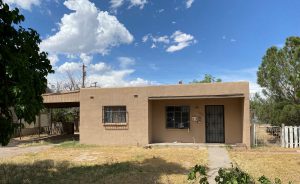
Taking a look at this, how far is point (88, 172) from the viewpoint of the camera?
11.3 meters

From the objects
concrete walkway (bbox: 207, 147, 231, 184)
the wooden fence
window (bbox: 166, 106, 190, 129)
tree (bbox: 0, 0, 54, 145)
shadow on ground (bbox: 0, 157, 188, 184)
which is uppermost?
tree (bbox: 0, 0, 54, 145)

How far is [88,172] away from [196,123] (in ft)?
28.6

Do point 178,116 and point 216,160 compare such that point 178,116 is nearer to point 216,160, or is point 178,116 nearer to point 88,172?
point 216,160

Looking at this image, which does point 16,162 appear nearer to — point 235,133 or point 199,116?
point 199,116

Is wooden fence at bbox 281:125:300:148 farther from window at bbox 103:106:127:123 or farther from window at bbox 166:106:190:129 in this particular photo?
window at bbox 103:106:127:123

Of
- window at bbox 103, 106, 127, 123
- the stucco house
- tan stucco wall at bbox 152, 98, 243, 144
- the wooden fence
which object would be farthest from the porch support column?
window at bbox 103, 106, 127, 123

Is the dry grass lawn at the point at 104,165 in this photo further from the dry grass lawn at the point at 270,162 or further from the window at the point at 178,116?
the window at the point at 178,116

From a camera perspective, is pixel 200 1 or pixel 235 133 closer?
pixel 235 133

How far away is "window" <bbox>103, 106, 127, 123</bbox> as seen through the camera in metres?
19.2

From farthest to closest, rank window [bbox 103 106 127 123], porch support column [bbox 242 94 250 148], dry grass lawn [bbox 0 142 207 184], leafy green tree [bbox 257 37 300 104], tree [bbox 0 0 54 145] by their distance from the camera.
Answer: window [bbox 103 106 127 123] < leafy green tree [bbox 257 37 300 104] < porch support column [bbox 242 94 250 148] < dry grass lawn [bbox 0 142 207 184] < tree [bbox 0 0 54 145]

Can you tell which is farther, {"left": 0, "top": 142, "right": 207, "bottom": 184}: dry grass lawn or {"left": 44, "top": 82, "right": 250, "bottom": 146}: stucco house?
{"left": 44, "top": 82, "right": 250, "bottom": 146}: stucco house

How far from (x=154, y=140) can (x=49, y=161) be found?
7.04 meters

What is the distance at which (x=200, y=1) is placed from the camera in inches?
795

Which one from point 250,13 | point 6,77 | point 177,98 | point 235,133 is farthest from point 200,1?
point 6,77
